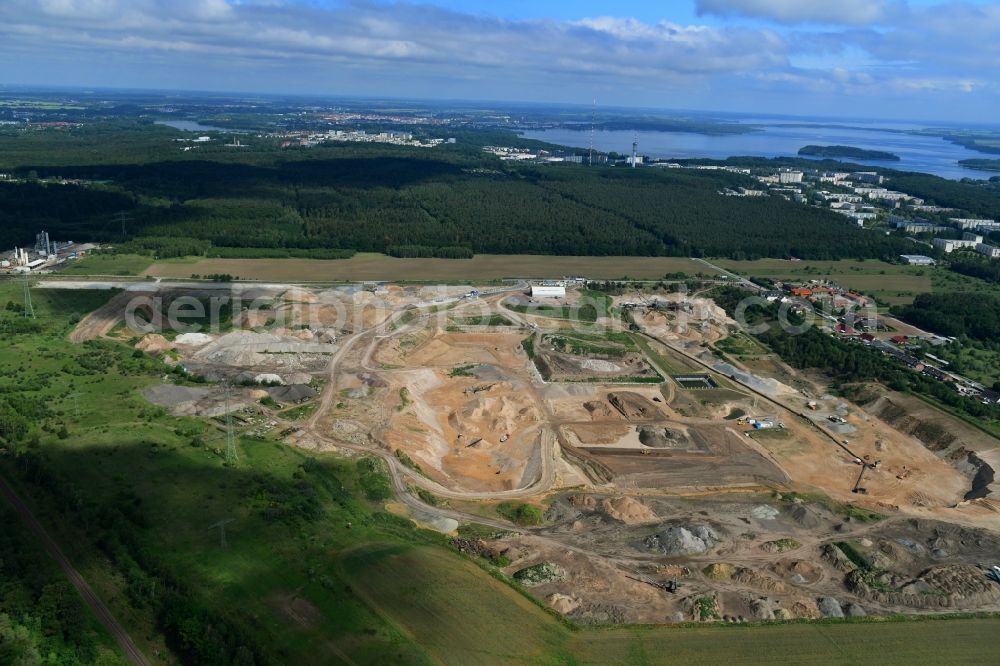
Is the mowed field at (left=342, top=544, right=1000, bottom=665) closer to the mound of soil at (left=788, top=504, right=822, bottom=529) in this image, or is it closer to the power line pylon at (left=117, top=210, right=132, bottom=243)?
the mound of soil at (left=788, top=504, right=822, bottom=529)

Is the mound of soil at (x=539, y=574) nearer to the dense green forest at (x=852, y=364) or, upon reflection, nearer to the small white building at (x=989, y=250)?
the dense green forest at (x=852, y=364)

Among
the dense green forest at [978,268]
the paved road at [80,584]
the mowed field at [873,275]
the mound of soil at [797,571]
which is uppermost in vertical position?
the dense green forest at [978,268]

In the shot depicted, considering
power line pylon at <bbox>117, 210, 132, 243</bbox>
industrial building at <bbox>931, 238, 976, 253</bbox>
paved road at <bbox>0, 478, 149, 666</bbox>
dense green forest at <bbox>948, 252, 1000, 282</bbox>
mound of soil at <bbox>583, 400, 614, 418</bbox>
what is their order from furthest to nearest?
industrial building at <bbox>931, 238, 976, 253</bbox>
dense green forest at <bbox>948, 252, 1000, 282</bbox>
power line pylon at <bbox>117, 210, 132, 243</bbox>
mound of soil at <bbox>583, 400, 614, 418</bbox>
paved road at <bbox>0, 478, 149, 666</bbox>

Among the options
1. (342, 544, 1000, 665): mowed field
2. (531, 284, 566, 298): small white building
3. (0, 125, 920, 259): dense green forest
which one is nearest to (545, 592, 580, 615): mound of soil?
(342, 544, 1000, 665): mowed field

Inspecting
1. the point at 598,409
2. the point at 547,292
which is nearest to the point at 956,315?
the point at 547,292

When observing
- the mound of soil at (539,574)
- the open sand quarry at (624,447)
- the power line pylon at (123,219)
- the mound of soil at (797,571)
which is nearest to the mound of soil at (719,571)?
the open sand quarry at (624,447)

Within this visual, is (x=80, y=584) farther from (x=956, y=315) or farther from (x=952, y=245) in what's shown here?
(x=952, y=245)

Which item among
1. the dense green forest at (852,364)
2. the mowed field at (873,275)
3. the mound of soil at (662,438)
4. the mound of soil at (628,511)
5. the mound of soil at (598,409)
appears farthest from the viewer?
the mowed field at (873,275)
